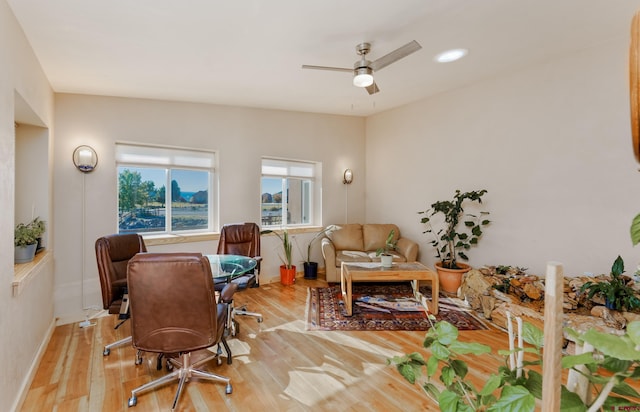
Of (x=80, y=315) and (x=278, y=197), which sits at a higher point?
(x=278, y=197)

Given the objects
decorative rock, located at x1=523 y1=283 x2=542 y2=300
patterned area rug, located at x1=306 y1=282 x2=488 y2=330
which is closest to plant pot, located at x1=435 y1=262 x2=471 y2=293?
patterned area rug, located at x1=306 y1=282 x2=488 y2=330

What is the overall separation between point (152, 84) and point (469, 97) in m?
4.08

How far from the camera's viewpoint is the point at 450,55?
10.3ft

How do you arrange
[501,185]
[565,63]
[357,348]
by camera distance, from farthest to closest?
1. [501,185]
2. [565,63]
3. [357,348]

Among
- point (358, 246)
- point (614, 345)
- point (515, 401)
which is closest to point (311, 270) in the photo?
point (358, 246)

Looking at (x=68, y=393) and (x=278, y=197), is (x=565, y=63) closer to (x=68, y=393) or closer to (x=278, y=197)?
(x=278, y=197)

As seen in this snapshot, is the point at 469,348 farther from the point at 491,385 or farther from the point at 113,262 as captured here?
the point at 113,262

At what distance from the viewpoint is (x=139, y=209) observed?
13.5 ft

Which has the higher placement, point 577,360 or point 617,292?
point 577,360

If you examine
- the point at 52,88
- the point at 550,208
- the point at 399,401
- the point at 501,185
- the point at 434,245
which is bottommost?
the point at 399,401

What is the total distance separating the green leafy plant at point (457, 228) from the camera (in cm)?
402

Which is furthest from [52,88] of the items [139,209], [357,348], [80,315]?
[357,348]

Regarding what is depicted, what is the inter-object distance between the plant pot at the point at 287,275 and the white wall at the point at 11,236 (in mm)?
2802

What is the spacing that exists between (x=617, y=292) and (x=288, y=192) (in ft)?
13.9
